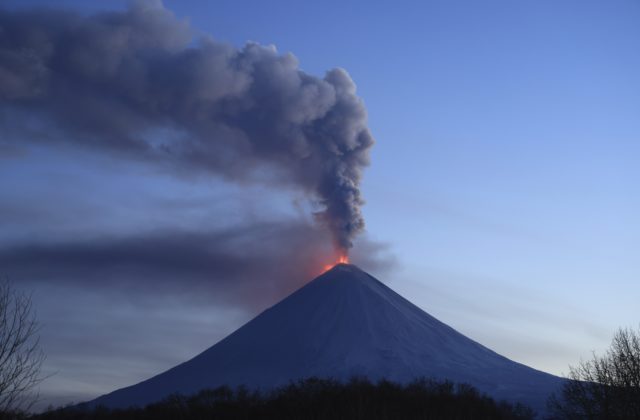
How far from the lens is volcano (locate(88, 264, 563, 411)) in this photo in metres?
71.3

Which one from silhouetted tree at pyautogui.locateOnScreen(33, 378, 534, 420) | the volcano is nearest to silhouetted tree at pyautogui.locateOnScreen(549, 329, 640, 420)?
silhouetted tree at pyautogui.locateOnScreen(33, 378, 534, 420)

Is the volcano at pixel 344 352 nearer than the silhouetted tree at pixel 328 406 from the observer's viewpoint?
No

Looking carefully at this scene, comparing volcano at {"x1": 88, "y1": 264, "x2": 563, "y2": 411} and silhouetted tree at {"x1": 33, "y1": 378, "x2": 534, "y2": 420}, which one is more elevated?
volcano at {"x1": 88, "y1": 264, "x2": 563, "y2": 411}

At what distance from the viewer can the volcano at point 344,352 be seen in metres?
71.3

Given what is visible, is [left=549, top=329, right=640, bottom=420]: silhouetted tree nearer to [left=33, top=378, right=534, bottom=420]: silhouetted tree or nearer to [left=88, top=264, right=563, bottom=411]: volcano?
[left=33, top=378, right=534, bottom=420]: silhouetted tree

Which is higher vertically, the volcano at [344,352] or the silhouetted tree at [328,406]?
the volcano at [344,352]

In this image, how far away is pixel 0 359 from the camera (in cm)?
1252

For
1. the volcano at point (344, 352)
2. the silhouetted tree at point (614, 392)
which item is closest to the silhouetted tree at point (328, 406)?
the silhouetted tree at point (614, 392)

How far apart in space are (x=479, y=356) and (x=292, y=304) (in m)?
27.4

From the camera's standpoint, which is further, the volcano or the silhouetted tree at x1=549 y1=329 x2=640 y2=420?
the volcano

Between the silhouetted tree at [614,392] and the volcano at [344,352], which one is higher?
the volcano at [344,352]

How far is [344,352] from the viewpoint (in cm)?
7725

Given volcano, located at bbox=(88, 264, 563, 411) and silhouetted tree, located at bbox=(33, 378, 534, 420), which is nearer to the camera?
silhouetted tree, located at bbox=(33, 378, 534, 420)

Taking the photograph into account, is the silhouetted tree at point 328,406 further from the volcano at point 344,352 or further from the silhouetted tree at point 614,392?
the volcano at point 344,352
